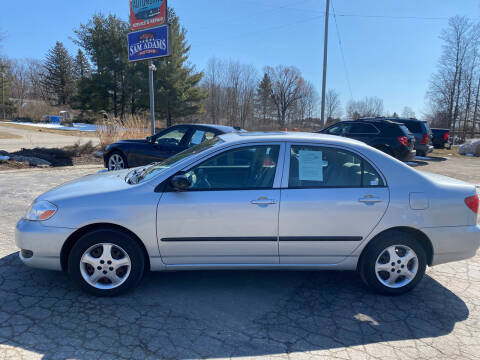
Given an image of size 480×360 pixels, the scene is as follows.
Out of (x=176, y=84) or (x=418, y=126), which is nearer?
(x=418, y=126)

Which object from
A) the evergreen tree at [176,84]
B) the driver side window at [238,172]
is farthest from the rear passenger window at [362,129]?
the evergreen tree at [176,84]

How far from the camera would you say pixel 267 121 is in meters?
61.0

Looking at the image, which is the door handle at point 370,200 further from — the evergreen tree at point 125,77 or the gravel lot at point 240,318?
the evergreen tree at point 125,77

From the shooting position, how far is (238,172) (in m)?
3.51

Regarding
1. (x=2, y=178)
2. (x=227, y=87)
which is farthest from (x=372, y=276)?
(x=227, y=87)

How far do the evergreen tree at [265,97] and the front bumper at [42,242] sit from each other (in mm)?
56832

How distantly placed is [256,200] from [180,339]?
1.32 m

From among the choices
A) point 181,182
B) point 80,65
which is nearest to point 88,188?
point 181,182

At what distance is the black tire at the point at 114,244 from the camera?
322 cm

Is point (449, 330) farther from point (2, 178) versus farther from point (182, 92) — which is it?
point (182, 92)

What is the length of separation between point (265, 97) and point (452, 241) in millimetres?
60309

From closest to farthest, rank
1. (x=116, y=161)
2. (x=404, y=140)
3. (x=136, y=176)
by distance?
1. (x=136, y=176)
2. (x=116, y=161)
3. (x=404, y=140)

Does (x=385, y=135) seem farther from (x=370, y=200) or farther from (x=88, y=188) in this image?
(x=88, y=188)

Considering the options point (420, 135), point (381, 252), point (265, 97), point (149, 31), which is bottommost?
point (381, 252)
